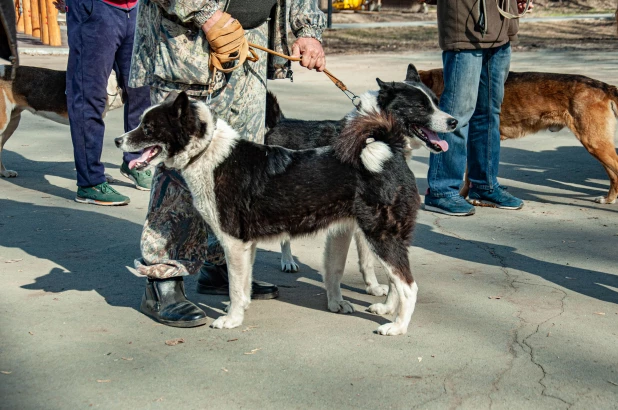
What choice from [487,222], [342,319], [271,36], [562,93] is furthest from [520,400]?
[562,93]

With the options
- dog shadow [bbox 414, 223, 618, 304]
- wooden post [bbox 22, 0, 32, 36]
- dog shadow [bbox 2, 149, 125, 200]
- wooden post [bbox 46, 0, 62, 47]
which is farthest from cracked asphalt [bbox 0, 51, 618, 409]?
wooden post [bbox 22, 0, 32, 36]

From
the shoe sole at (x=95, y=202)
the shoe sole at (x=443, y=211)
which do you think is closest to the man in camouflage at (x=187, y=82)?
the shoe sole at (x=95, y=202)

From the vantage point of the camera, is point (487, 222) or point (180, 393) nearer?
point (180, 393)

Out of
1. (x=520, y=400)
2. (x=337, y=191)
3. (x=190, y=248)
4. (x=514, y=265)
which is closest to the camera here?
(x=520, y=400)

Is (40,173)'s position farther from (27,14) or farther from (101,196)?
(27,14)

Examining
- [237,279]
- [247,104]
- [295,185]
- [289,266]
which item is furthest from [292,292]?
[247,104]

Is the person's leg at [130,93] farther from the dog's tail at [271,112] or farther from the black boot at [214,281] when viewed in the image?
the black boot at [214,281]

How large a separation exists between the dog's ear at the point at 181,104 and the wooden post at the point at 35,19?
17.1 metres

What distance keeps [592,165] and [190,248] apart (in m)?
5.40

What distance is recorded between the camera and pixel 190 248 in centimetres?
410

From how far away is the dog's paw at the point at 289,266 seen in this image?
194 inches

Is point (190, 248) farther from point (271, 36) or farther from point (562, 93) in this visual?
point (562, 93)

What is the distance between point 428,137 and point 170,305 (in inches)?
66.8

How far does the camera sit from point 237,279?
3.90 m
